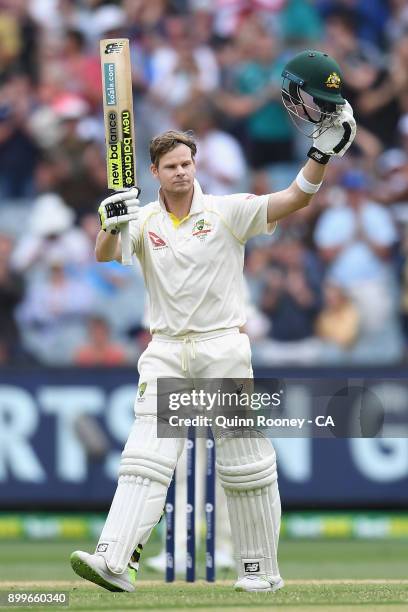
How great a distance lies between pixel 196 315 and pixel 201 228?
349 mm

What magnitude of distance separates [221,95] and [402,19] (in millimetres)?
1630

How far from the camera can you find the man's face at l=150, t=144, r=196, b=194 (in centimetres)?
566

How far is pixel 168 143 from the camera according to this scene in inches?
223

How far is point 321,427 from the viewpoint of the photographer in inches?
233

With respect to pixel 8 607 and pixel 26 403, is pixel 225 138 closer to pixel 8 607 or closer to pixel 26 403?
pixel 26 403

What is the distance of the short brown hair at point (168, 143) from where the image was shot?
5656 mm

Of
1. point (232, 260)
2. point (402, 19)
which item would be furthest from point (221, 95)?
point (232, 260)

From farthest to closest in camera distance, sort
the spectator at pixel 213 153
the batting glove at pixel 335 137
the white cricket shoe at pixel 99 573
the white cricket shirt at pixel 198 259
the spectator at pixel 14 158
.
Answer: the spectator at pixel 14 158, the spectator at pixel 213 153, the white cricket shirt at pixel 198 259, the batting glove at pixel 335 137, the white cricket shoe at pixel 99 573

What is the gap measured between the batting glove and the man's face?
53 cm

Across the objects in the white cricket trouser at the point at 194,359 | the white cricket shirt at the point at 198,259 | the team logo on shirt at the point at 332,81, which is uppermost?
the team logo on shirt at the point at 332,81

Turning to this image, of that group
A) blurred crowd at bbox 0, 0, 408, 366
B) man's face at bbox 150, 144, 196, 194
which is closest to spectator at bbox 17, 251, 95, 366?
blurred crowd at bbox 0, 0, 408, 366

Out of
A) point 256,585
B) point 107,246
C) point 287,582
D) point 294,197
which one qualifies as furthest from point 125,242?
point 287,582

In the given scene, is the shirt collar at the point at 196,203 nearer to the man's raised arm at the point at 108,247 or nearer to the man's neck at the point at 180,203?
the man's neck at the point at 180,203

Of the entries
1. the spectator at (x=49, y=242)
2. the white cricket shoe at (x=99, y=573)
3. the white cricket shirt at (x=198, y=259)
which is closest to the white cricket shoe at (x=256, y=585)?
the white cricket shoe at (x=99, y=573)
